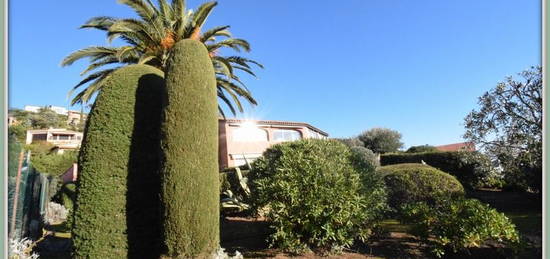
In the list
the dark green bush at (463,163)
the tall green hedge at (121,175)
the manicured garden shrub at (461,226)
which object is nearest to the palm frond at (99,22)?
the tall green hedge at (121,175)

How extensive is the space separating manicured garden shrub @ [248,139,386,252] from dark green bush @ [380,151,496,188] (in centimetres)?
630

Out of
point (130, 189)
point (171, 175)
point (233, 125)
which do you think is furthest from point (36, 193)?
point (233, 125)

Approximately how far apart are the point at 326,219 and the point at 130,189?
3.30 meters

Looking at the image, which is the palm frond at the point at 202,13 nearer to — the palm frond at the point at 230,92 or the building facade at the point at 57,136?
the palm frond at the point at 230,92

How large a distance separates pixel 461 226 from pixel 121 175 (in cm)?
568

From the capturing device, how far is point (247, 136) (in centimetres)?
2991

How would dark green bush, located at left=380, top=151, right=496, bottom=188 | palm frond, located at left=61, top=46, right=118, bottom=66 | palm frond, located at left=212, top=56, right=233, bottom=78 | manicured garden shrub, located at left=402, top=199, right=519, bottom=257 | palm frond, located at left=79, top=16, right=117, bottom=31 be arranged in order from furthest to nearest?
palm frond, located at left=212, top=56, right=233, bottom=78 < palm frond, located at left=61, top=46, right=118, bottom=66 < palm frond, located at left=79, top=16, right=117, bottom=31 < dark green bush, located at left=380, top=151, right=496, bottom=188 < manicured garden shrub, located at left=402, top=199, right=519, bottom=257

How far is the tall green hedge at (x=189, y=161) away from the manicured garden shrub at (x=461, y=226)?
3.91 metres

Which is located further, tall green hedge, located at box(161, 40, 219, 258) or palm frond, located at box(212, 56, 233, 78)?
palm frond, located at box(212, 56, 233, 78)

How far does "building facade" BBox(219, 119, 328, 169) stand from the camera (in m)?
28.1

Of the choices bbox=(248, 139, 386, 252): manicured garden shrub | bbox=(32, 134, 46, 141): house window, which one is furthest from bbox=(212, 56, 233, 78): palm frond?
bbox=(32, 134, 46, 141): house window

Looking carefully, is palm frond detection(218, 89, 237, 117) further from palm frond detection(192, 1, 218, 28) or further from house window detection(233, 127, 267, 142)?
house window detection(233, 127, 267, 142)

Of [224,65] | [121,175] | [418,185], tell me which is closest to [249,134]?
[224,65]

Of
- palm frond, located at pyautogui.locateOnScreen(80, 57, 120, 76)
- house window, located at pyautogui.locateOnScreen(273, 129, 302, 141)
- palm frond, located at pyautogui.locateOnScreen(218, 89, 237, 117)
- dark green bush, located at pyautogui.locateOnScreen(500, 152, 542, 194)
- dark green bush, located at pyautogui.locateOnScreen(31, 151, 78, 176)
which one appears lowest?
dark green bush, located at pyautogui.locateOnScreen(31, 151, 78, 176)
